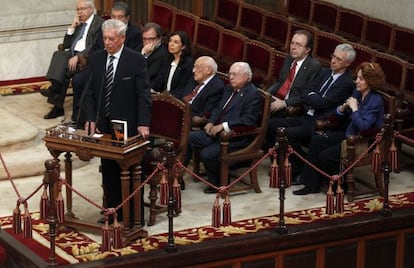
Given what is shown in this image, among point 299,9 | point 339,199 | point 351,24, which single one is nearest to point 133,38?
point 339,199

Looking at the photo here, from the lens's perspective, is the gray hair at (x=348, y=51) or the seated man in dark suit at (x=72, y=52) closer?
the gray hair at (x=348, y=51)

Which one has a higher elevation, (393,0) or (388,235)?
(393,0)

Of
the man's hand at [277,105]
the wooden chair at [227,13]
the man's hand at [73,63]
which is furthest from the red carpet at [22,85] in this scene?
the man's hand at [277,105]

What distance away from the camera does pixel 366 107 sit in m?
8.30

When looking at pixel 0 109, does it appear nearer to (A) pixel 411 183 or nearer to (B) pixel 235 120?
(B) pixel 235 120

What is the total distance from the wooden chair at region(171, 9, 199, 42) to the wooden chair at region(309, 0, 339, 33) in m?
1.53

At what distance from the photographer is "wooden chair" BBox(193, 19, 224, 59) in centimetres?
1059

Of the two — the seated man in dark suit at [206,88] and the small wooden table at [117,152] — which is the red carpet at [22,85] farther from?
the small wooden table at [117,152]

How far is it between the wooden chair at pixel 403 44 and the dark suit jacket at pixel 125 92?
3589mm

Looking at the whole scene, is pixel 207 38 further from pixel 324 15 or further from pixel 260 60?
pixel 324 15

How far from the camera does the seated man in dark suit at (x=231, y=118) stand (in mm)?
8477

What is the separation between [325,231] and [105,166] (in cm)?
147

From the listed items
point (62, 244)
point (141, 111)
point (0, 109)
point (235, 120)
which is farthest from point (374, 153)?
point (0, 109)

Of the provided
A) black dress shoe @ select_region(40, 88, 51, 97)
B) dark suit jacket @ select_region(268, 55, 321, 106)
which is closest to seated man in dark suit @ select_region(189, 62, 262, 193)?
dark suit jacket @ select_region(268, 55, 321, 106)
